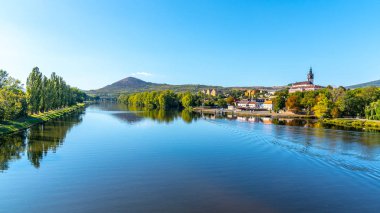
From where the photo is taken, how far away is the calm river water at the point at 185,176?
1298cm

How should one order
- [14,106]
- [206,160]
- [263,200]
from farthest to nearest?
1. [14,106]
2. [206,160]
3. [263,200]

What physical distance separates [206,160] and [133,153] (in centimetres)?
628

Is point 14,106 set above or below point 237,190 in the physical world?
above

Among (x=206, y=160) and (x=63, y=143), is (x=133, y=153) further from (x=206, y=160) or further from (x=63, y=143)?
(x=63, y=143)

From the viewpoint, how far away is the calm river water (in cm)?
1298

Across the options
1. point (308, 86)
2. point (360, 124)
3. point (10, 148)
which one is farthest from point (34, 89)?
point (308, 86)

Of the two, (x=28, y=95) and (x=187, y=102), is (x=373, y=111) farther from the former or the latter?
(x=187, y=102)

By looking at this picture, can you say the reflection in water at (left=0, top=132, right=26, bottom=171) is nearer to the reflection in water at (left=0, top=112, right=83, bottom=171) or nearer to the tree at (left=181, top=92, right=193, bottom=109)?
the reflection in water at (left=0, top=112, right=83, bottom=171)

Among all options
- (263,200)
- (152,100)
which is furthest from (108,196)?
(152,100)

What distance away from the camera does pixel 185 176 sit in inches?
683

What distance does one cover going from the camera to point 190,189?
1494cm

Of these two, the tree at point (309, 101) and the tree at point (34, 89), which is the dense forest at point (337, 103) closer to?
the tree at point (309, 101)

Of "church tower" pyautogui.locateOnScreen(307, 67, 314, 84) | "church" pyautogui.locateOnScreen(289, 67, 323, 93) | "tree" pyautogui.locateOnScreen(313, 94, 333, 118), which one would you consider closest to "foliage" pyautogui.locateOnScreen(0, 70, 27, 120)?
"tree" pyautogui.locateOnScreen(313, 94, 333, 118)

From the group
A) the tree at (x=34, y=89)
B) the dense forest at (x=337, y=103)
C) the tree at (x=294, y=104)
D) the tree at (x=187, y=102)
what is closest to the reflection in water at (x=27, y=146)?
the tree at (x=34, y=89)
